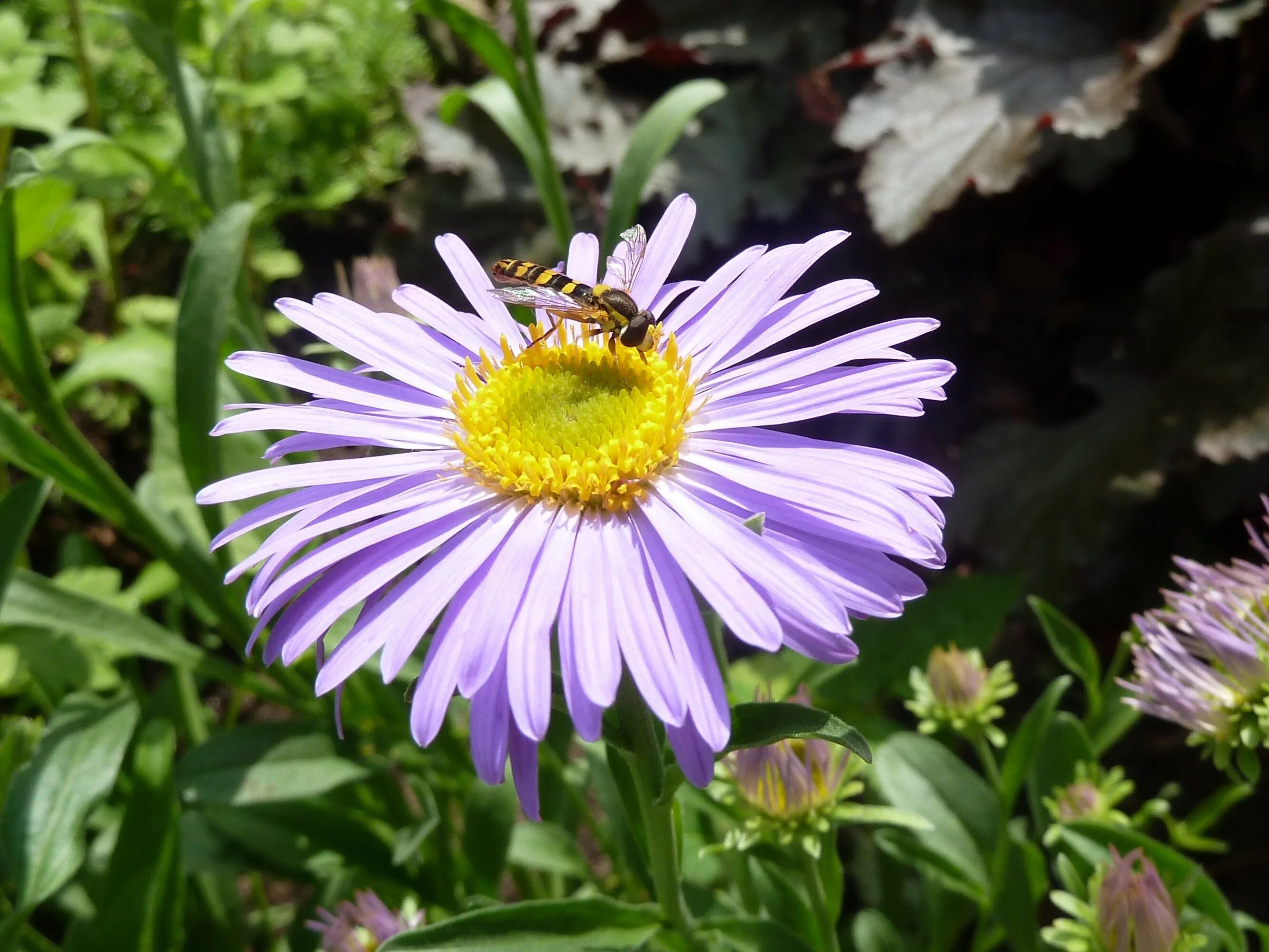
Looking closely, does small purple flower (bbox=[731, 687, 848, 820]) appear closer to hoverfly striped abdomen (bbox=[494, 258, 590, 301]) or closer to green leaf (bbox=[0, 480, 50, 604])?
hoverfly striped abdomen (bbox=[494, 258, 590, 301])

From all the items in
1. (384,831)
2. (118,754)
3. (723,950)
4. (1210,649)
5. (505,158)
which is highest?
(505,158)

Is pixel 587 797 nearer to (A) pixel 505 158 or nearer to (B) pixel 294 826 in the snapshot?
(B) pixel 294 826

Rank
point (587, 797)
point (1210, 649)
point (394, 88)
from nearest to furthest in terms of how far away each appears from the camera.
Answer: point (1210, 649), point (587, 797), point (394, 88)

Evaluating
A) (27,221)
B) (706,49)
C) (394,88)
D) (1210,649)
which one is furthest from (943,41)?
(27,221)

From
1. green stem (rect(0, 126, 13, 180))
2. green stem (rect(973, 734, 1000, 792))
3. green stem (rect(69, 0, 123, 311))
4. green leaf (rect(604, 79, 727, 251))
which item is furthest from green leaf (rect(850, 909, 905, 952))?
green stem (rect(0, 126, 13, 180))

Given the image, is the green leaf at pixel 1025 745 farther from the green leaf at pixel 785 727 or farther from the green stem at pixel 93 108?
the green stem at pixel 93 108

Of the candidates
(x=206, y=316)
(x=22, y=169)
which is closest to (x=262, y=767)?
(x=206, y=316)
